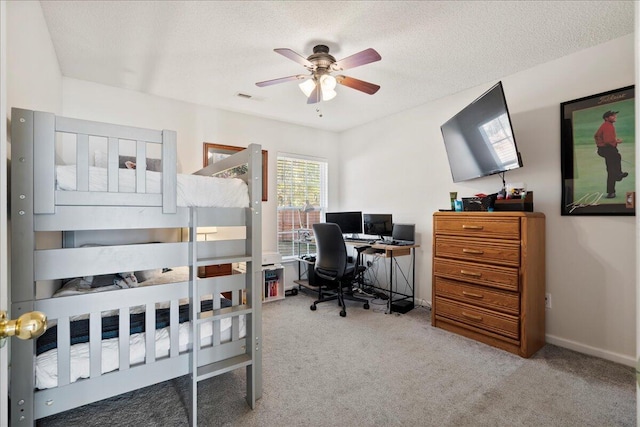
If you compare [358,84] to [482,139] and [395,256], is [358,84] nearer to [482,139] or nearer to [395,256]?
[482,139]

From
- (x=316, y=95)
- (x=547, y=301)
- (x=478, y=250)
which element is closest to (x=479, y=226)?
(x=478, y=250)

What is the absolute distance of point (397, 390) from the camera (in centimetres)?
192

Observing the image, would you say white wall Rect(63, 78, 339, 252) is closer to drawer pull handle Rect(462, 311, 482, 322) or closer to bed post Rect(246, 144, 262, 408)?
bed post Rect(246, 144, 262, 408)

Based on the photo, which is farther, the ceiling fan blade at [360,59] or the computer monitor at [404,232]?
the computer monitor at [404,232]

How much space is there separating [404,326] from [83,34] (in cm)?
377

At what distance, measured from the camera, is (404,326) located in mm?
2988

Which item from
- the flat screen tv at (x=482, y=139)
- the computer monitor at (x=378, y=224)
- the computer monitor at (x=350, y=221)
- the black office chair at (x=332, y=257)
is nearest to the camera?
the flat screen tv at (x=482, y=139)

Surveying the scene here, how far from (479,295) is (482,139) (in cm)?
142

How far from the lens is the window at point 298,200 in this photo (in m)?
4.41

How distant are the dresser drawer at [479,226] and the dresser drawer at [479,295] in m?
0.47

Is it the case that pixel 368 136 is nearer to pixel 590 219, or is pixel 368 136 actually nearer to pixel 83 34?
pixel 590 219

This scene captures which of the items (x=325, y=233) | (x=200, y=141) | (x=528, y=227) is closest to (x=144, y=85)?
(x=200, y=141)

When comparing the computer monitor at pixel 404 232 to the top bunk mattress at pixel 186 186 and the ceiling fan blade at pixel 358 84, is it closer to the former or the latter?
the ceiling fan blade at pixel 358 84

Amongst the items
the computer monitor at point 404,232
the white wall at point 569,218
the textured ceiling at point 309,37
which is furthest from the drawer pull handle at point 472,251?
the textured ceiling at point 309,37
